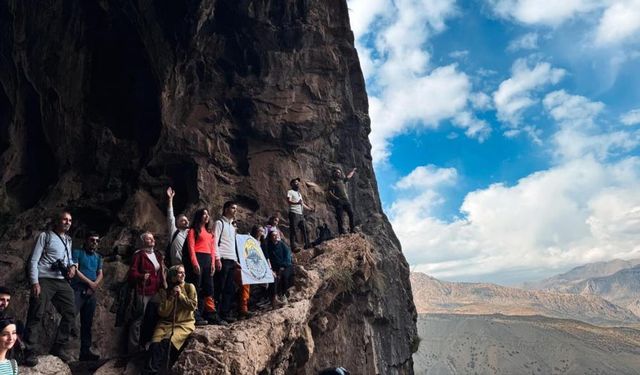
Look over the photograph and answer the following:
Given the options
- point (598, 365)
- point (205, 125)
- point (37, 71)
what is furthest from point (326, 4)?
point (598, 365)

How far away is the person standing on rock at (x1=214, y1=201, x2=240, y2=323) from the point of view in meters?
→ 7.78

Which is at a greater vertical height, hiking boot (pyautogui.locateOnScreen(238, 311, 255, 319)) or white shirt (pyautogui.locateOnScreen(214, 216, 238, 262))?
white shirt (pyautogui.locateOnScreen(214, 216, 238, 262))

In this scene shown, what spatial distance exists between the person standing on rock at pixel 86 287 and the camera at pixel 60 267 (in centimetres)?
51

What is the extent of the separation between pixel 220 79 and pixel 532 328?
11806 cm

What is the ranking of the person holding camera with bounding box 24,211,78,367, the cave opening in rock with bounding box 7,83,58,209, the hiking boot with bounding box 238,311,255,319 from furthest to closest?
the cave opening in rock with bounding box 7,83,58,209 < the hiking boot with bounding box 238,311,255,319 < the person holding camera with bounding box 24,211,78,367

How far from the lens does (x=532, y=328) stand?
11600cm

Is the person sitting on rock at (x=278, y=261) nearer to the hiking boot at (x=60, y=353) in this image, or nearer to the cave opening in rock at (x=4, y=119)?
the hiking boot at (x=60, y=353)

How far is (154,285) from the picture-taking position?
23.0 ft

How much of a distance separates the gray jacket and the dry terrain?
9265cm

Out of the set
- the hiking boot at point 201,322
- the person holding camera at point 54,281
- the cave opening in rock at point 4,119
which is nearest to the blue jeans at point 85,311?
the person holding camera at point 54,281

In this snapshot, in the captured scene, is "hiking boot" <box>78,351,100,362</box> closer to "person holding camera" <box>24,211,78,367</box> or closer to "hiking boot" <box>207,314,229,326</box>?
"person holding camera" <box>24,211,78,367</box>

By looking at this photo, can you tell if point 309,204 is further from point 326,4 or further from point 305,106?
point 326,4

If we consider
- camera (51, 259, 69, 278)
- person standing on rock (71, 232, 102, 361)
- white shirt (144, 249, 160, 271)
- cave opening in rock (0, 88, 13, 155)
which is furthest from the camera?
cave opening in rock (0, 88, 13, 155)

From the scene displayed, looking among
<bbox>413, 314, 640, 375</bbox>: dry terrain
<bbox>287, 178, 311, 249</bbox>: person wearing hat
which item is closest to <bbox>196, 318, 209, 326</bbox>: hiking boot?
<bbox>287, 178, 311, 249</bbox>: person wearing hat
